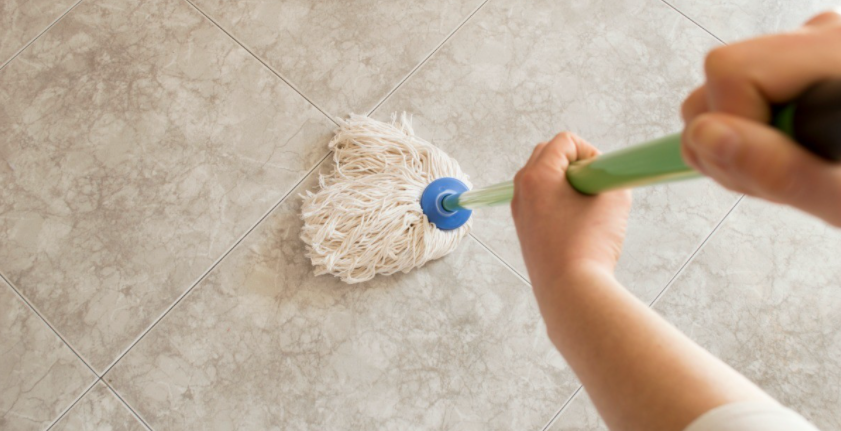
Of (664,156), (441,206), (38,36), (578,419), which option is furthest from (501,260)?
(38,36)

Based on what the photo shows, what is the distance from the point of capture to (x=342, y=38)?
41.9 inches

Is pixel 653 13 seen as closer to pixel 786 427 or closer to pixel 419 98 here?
pixel 419 98

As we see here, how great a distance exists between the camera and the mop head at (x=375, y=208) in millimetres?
898

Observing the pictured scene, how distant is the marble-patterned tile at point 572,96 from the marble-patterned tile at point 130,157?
22 centimetres

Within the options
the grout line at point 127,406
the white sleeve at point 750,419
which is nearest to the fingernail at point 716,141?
the white sleeve at point 750,419

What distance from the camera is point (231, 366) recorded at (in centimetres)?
92

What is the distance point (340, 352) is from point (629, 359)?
1.74 feet

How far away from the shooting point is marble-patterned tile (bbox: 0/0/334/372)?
945 millimetres

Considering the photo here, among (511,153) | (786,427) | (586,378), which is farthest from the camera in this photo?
(511,153)

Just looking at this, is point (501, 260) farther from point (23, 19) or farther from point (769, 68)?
point (23, 19)

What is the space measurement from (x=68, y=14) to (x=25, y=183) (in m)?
0.30

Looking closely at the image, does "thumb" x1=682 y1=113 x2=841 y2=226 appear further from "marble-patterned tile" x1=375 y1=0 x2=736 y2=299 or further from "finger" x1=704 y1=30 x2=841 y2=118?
"marble-patterned tile" x1=375 y1=0 x2=736 y2=299

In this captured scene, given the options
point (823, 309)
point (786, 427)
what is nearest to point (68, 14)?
point (786, 427)

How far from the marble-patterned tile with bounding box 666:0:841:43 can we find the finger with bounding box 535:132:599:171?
0.65 m
